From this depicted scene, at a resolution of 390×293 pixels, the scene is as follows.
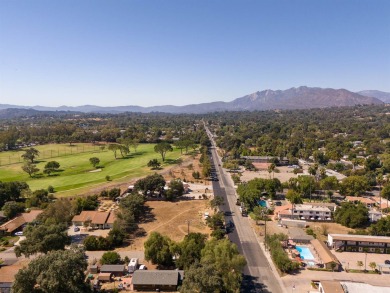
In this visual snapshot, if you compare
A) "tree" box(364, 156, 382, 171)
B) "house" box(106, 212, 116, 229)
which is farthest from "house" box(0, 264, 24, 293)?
"tree" box(364, 156, 382, 171)

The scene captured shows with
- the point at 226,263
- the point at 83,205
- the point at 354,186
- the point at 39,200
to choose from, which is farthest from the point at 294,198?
the point at 39,200

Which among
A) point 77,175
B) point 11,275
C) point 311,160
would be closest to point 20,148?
point 77,175

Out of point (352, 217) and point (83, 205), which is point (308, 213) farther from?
point (83, 205)

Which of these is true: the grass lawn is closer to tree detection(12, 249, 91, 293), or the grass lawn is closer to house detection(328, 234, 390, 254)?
tree detection(12, 249, 91, 293)

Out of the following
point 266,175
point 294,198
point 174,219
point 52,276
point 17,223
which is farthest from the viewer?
point 266,175

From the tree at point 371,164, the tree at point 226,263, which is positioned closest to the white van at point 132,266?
the tree at point 226,263

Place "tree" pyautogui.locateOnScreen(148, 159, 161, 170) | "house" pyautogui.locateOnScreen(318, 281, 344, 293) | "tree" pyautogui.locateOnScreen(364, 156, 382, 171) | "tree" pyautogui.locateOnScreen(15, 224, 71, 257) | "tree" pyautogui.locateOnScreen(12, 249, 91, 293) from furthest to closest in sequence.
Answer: "tree" pyautogui.locateOnScreen(148, 159, 161, 170), "tree" pyautogui.locateOnScreen(364, 156, 382, 171), "tree" pyautogui.locateOnScreen(15, 224, 71, 257), "house" pyautogui.locateOnScreen(318, 281, 344, 293), "tree" pyautogui.locateOnScreen(12, 249, 91, 293)
